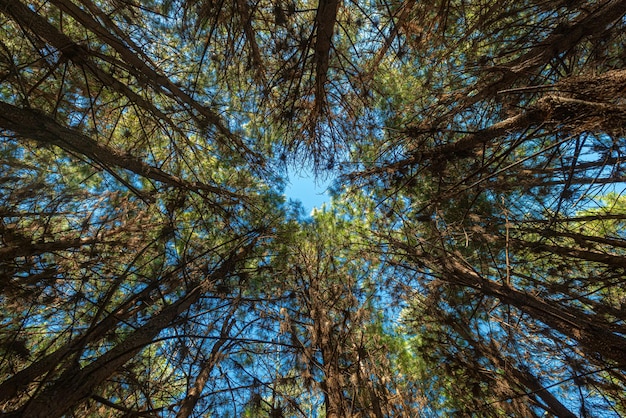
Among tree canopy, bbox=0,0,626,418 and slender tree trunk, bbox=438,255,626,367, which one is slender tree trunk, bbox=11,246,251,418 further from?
slender tree trunk, bbox=438,255,626,367

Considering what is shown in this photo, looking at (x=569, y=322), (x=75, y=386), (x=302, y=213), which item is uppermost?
(x=302, y=213)

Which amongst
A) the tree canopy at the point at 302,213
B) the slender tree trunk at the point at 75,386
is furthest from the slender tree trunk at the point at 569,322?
the slender tree trunk at the point at 75,386

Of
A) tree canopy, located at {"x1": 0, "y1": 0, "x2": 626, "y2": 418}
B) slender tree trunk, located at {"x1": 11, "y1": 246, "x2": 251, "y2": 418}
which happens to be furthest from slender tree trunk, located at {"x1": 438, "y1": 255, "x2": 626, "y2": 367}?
slender tree trunk, located at {"x1": 11, "y1": 246, "x2": 251, "y2": 418}

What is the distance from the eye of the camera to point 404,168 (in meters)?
3.42

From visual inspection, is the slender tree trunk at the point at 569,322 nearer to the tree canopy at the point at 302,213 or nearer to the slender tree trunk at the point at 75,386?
the tree canopy at the point at 302,213

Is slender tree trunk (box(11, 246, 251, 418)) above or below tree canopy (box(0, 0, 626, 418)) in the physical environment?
below

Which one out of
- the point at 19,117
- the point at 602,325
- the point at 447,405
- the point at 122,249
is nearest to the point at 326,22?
the point at 19,117

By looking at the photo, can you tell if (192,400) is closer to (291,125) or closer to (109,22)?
(291,125)

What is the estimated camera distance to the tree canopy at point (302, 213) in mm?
2250

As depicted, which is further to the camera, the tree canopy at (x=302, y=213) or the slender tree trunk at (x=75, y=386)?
the tree canopy at (x=302, y=213)

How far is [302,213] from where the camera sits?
16.9ft

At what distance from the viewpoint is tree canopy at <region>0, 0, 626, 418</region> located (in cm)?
225

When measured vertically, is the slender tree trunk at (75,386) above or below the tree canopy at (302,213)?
below

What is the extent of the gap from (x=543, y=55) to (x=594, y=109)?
1394mm
